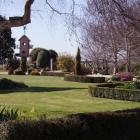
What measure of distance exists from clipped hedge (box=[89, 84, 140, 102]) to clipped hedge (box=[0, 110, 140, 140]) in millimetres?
12965

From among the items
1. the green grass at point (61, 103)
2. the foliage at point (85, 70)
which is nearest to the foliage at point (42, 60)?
the foliage at point (85, 70)

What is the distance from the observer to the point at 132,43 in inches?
1366

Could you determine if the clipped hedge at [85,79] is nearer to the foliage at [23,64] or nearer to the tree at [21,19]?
the foliage at [23,64]

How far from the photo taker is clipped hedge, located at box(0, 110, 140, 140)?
31.5ft

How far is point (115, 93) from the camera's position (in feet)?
87.8

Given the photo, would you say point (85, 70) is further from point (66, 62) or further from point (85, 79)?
point (85, 79)

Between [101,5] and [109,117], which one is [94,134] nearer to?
[109,117]

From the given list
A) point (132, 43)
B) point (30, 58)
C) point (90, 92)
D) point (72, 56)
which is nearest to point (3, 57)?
point (30, 58)

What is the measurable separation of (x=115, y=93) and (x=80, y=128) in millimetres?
16361

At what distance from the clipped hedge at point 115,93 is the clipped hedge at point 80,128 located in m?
13.0

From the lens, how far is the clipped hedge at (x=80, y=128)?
9.61m

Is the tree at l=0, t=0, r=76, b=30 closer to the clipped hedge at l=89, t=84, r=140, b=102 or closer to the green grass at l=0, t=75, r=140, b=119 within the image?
the green grass at l=0, t=75, r=140, b=119

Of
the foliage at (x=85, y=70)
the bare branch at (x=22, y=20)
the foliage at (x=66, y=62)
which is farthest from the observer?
the foliage at (x=66, y=62)

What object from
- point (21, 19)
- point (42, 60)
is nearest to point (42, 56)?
point (42, 60)
